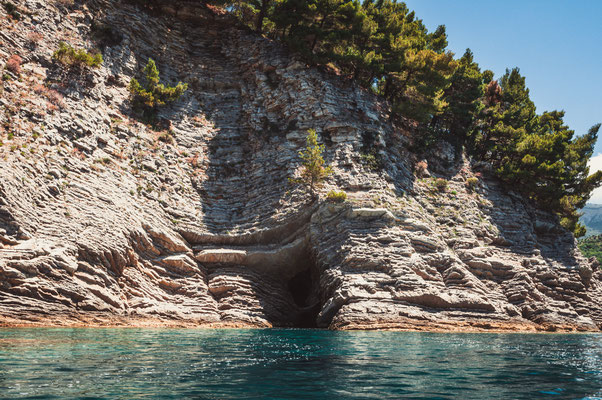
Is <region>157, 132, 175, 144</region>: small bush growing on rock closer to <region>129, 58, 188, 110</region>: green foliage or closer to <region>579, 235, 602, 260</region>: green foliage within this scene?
<region>129, 58, 188, 110</region>: green foliage

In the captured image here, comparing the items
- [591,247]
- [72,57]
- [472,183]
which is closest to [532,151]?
[472,183]

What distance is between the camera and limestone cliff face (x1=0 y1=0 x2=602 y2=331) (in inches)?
888

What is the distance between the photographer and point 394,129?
4022cm

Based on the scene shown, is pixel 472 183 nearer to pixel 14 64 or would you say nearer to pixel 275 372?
pixel 275 372

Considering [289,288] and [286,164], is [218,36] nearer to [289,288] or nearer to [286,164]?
[286,164]

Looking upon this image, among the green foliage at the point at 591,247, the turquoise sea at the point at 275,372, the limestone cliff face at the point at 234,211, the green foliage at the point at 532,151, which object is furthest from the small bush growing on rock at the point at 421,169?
the green foliage at the point at 591,247

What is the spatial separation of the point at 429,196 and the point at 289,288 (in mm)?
16010

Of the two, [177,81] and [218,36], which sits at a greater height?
[218,36]

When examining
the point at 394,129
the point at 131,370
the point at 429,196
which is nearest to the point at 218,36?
Result: the point at 394,129

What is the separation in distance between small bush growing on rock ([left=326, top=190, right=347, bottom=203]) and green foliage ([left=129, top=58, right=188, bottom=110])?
17.9 meters

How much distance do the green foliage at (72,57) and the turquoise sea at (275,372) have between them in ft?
77.3

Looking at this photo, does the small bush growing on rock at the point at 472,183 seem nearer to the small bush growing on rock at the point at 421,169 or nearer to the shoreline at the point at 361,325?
the small bush growing on rock at the point at 421,169

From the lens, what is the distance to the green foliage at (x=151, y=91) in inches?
1337

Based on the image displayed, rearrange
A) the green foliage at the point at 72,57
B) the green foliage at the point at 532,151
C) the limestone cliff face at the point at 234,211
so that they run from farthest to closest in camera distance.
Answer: the green foliage at the point at 532,151, the green foliage at the point at 72,57, the limestone cliff face at the point at 234,211
